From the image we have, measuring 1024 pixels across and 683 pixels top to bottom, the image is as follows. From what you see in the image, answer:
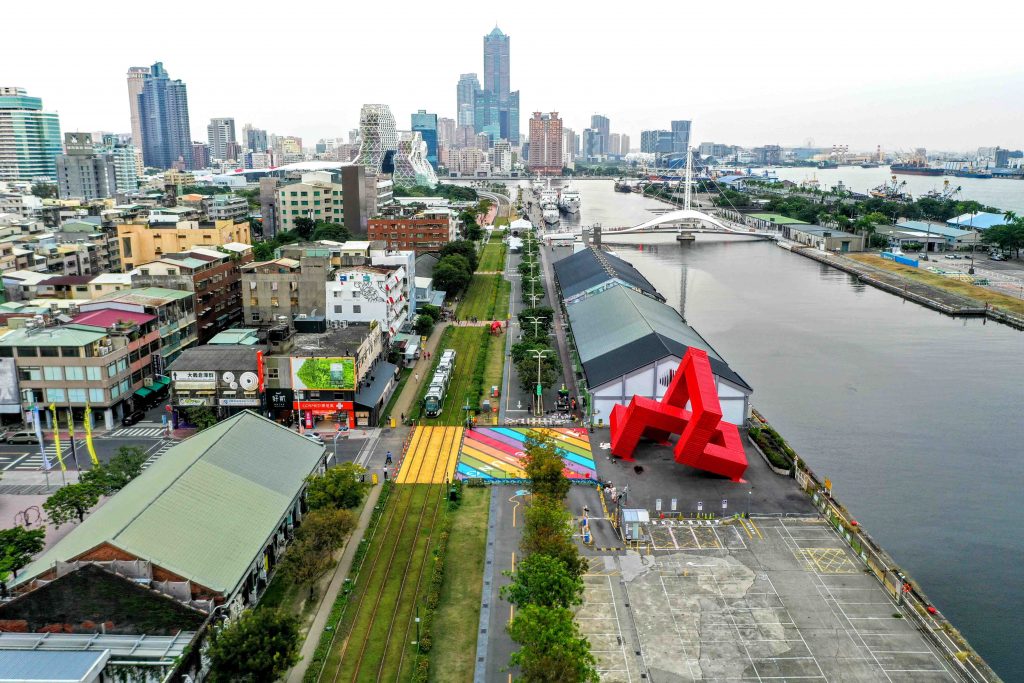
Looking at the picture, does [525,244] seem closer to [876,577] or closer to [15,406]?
[15,406]

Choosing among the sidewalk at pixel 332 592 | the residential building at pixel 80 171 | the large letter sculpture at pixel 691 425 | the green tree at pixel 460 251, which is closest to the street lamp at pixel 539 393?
the large letter sculpture at pixel 691 425

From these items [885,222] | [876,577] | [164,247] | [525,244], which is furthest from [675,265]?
[876,577]

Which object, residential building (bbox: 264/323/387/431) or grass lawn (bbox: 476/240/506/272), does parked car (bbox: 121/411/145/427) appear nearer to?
residential building (bbox: 264/323/387/431)

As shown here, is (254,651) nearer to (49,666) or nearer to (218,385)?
(49,666)

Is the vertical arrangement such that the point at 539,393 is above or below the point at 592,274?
below

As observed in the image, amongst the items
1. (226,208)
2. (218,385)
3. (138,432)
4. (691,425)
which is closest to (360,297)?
(218,385)

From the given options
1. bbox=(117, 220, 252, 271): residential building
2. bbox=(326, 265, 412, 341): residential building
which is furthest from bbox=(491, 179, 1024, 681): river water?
bbox=(117, 220, 252, 271): residential building

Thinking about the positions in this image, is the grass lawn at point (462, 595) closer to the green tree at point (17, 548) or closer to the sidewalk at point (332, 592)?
the sidewalk at point (332, 592)
